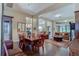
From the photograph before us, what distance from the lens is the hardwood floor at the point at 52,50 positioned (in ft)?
5.64

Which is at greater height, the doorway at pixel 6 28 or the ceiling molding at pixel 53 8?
the ceiling molding at pixel 53 8

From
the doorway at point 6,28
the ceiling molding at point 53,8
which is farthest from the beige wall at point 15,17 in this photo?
the ceiling molding at point 53,8

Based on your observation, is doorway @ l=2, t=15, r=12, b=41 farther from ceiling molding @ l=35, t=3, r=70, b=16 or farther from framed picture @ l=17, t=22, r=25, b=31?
ceiling molding @ l=35, t=3, r=70, b=16

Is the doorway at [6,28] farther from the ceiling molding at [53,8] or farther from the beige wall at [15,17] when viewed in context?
the ceiling molding at [53,8]

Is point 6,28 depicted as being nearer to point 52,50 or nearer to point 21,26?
point 21,26

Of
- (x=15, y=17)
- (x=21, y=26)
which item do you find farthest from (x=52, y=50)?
(x=15, y=17)

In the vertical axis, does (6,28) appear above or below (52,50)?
above

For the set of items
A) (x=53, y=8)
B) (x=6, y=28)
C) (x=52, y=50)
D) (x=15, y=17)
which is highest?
(x=53, y=8)

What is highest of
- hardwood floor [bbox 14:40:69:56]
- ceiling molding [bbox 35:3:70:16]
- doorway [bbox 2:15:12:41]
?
ceiling molding [bbox 35:3:70:16]

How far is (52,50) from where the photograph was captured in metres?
1.75

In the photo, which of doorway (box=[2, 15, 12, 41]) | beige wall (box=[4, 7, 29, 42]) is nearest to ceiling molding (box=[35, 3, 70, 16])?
beige wall (box=[4, 7, 29, 42])

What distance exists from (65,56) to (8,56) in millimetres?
967

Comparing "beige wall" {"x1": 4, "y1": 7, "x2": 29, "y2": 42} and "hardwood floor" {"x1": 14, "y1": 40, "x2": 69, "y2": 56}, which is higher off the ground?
"beige wall" {"x1": 4, "y1": 7, "x2": 29, "y2": 42}

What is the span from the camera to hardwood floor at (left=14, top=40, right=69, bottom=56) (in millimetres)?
1719
